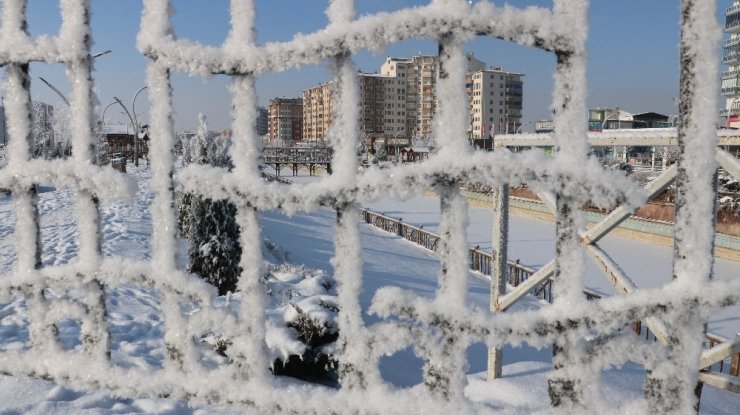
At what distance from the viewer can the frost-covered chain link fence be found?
3.41 ft

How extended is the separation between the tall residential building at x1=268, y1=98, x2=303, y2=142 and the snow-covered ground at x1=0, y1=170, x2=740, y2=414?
3534 inches

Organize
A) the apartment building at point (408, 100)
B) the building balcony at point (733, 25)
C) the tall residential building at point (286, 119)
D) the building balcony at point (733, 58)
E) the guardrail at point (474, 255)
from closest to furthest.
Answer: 1. the guardrail at point (474, 255)
2. the building balcony at point (733, 58)
3. the building balcony at point (733, 25)
4. the apartment building at point (408, 100)
5. the tall residential building at point (286, 119)

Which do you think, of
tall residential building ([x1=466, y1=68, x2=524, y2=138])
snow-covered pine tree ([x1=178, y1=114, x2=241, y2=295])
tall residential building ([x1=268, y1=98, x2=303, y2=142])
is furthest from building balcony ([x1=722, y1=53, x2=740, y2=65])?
tall residential building ([x1=268, y1=98, x2=303, y2=142])

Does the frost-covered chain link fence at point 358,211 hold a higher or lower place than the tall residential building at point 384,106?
lower

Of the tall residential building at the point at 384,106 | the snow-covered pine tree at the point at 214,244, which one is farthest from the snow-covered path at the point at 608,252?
the tall residential building at the point at 384,106

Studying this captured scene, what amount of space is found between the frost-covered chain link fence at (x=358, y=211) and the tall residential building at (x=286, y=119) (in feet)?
351

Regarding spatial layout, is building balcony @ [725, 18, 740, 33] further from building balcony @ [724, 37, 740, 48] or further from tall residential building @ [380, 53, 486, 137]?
tall residential building @ [380, 53, 486, 137]

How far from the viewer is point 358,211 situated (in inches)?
48.6

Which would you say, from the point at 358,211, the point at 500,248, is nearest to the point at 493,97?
the point at 500,248

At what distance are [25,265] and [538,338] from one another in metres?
1.52

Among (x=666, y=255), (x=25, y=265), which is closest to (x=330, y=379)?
(x=25, y=265)

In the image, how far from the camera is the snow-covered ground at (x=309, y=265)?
2357mm

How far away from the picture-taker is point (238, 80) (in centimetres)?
129

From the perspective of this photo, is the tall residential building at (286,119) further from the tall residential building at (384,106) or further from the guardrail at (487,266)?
the guardrail at (487,266)
